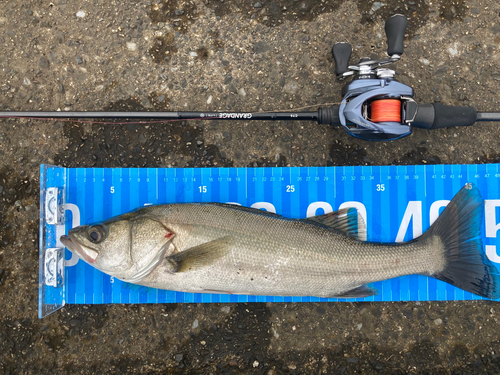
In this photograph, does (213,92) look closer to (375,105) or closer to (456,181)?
(375,105)

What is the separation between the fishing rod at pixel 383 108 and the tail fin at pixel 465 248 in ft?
2.43

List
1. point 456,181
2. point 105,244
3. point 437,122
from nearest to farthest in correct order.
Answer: point 105,244 → point 437,122 → point 456,181

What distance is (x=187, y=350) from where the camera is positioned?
3.08 metres

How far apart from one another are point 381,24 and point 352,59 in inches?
18.5

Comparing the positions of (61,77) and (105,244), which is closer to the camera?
(105,244)

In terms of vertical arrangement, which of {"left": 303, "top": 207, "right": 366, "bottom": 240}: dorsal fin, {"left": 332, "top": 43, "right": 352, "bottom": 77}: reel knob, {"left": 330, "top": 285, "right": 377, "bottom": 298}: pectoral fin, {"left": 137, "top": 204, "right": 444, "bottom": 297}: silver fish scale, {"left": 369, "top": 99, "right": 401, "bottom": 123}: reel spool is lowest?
{"left": 330, "top": 285, "right": 377, "bottom": 298}: pectoral fin

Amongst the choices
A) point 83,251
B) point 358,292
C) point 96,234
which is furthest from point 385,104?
point 83,251

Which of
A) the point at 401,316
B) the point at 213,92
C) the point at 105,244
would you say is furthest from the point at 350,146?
the point at 105,244

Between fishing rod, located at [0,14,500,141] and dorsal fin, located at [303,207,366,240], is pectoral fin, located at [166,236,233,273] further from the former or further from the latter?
A: fishing rod, located at [0,14,500,141]

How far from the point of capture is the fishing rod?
98.7 inches

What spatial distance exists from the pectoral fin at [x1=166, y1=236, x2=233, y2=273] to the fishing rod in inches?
45.4

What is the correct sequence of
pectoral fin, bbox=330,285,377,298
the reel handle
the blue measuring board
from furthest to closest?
1. the blue measuring board
2. pectoral fin, bbox=330,285,377,298
3. the reel handle

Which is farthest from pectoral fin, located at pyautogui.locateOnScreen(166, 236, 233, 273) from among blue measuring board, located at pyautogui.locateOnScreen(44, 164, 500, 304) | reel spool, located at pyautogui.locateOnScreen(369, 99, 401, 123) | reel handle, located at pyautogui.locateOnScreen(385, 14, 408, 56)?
reel handle, located at pyautogui.locateOnScreen(385, 14, 408, 56)

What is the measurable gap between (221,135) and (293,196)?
0.94m
